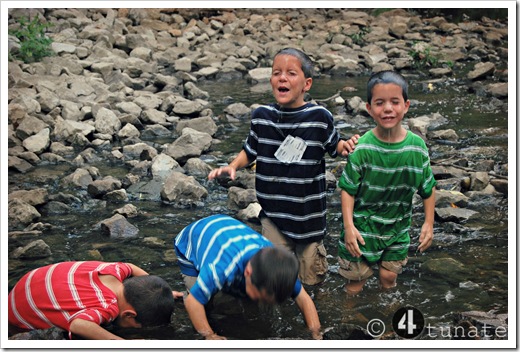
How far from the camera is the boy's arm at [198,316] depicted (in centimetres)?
345

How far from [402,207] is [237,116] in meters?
5.56

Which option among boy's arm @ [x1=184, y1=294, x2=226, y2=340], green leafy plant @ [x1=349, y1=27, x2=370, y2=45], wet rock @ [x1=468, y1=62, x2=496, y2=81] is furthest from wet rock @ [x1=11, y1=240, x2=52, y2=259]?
green leafy plant @ [x1=349, y1=27, x2=370, y2=45]

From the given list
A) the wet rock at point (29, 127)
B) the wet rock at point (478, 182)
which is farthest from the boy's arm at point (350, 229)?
the wet rock at point (29, 127)

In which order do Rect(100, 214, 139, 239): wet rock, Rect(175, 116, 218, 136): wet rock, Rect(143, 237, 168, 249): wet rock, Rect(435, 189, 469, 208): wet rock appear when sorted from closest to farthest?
Rect(143, 237, 168, 249): wet rock < Rect(100, 214, 139, 239): wet rock < Rect(435, 189, 469, 208): wet rock < Rect(175, 116, 218, 136): wet rock

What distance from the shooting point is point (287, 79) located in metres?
4.09

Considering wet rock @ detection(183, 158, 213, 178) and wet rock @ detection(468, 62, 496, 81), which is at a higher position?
wet rock @ detection(468, 62, 496, 81)

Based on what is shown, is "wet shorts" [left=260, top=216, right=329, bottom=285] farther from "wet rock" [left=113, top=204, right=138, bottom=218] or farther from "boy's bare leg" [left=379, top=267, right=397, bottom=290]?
"wet rock" [left=113, top=204, right=138, bottom=218]

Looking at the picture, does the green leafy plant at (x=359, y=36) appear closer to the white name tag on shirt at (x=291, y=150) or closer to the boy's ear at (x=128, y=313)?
the white name tag on shirt at (x=291, y=150)

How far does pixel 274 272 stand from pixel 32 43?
8553mm

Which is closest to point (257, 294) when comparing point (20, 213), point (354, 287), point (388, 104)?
point (354, 287)

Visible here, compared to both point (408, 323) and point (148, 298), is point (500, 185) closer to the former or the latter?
point (408, 323)

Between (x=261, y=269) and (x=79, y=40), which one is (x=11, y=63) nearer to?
(x=79, y=40)

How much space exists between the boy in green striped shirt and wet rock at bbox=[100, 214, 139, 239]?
6.35 ft

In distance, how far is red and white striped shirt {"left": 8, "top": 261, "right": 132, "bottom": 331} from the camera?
3668 mm
